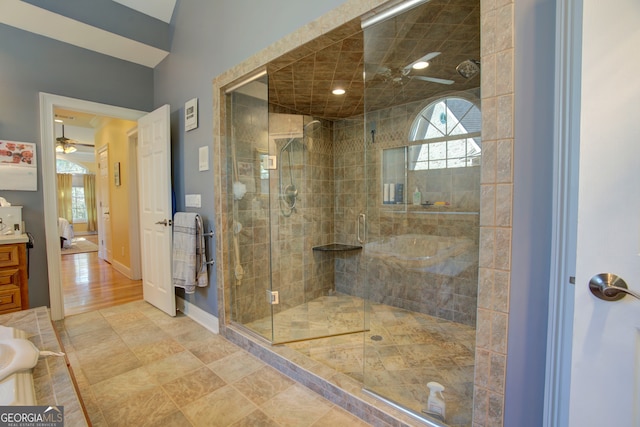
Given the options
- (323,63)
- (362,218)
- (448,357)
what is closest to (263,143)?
(323,63)

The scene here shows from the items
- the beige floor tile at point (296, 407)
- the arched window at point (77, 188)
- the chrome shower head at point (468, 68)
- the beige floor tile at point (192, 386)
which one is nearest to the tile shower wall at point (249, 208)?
the beige floor tile at point (192, 386)

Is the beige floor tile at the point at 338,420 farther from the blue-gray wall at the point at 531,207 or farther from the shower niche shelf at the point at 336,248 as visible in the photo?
the shower niche shelf at the point at 336,248

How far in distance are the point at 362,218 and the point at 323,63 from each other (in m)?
1.79

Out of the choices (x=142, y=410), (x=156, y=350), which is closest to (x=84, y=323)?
(x=156, y=350)

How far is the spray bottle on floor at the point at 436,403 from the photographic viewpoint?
1385mm

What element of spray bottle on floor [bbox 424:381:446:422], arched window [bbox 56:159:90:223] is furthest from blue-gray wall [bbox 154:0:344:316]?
arched window [bbox 56:159:90:223]

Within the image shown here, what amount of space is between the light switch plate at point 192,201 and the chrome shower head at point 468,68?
98.3 inches

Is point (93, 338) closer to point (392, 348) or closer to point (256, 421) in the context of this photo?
point (256, 421)

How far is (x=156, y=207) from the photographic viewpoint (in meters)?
2.91

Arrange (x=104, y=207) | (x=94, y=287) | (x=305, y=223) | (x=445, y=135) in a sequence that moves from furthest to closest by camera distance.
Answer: (x=104, y=207) < (x=94, y=287) < (x=305, y=223) < (x=445, y=135)

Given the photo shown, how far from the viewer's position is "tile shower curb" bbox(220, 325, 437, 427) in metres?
1.41

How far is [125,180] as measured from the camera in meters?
4.30

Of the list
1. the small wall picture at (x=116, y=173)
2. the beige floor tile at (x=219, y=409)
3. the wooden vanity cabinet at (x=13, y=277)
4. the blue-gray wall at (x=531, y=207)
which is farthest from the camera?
the small wall picture at (x=116, y=173)

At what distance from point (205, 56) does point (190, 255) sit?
180 cm
